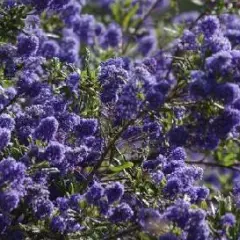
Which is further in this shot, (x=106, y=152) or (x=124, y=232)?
(x=106, y=152)

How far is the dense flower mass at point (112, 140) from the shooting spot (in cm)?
313

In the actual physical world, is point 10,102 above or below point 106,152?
above

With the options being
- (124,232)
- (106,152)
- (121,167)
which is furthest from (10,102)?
(124,232)

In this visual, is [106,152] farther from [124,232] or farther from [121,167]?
[124,232]

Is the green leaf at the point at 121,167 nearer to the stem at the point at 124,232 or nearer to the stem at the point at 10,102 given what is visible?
the stem at the point at 124,232

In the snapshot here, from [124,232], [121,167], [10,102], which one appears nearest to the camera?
[124,232]

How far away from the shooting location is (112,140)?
11.8ft

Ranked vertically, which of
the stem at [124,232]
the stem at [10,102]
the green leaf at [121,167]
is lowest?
the stem at [124,232]

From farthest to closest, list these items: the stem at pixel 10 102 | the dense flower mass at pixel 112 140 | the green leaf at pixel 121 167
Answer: the stem at pixel 10 102 → the green leaf at pixel 121 167 → the dense flower mass at pixel 112 140

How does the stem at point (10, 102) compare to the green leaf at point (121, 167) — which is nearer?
the green leaf at point (121, 167)

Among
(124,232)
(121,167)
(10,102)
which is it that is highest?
(10,102)

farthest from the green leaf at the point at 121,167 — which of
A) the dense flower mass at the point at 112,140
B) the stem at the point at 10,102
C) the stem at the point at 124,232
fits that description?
the stem at the point at 10,102

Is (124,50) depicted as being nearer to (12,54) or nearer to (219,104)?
(12,54)

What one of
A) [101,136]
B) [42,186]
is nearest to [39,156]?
[42,186]
